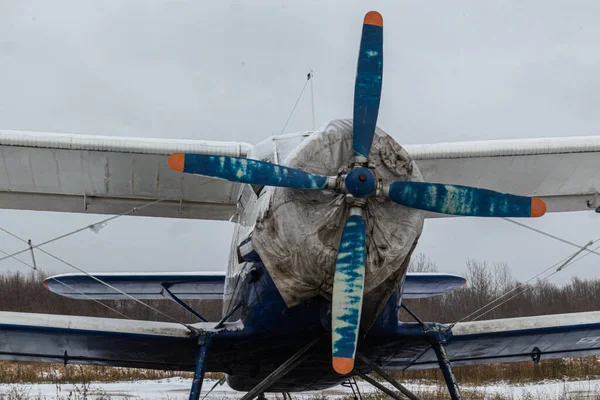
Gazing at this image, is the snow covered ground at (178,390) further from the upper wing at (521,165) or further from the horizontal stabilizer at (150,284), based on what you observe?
the upper wing at (521,165)

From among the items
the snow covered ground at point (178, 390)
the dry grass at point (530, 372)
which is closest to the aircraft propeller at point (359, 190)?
the snow covered ground at point (178, 390)

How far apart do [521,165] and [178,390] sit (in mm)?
9629

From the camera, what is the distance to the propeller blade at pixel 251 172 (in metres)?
4.20

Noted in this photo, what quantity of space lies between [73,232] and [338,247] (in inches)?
124

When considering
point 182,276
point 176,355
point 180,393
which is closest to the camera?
point 176,355

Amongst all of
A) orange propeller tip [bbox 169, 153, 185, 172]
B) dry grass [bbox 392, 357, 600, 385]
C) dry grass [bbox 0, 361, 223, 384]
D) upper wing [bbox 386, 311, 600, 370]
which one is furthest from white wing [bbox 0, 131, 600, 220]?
dry grass [bbox 0, 361, 223, 384]

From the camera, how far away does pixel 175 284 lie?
405 inches

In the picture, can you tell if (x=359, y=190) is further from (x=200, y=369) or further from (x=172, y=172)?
(x=172, y=172)

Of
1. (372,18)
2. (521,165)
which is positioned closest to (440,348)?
(521,165)

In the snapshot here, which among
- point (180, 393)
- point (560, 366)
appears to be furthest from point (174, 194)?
point (560, 366)

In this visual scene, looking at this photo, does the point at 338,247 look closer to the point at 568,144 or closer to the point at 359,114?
the point at 359,114

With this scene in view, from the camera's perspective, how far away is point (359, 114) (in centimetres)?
437

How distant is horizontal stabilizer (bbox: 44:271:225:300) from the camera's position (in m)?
9.92

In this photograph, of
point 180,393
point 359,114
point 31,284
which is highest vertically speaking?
point 359,114
